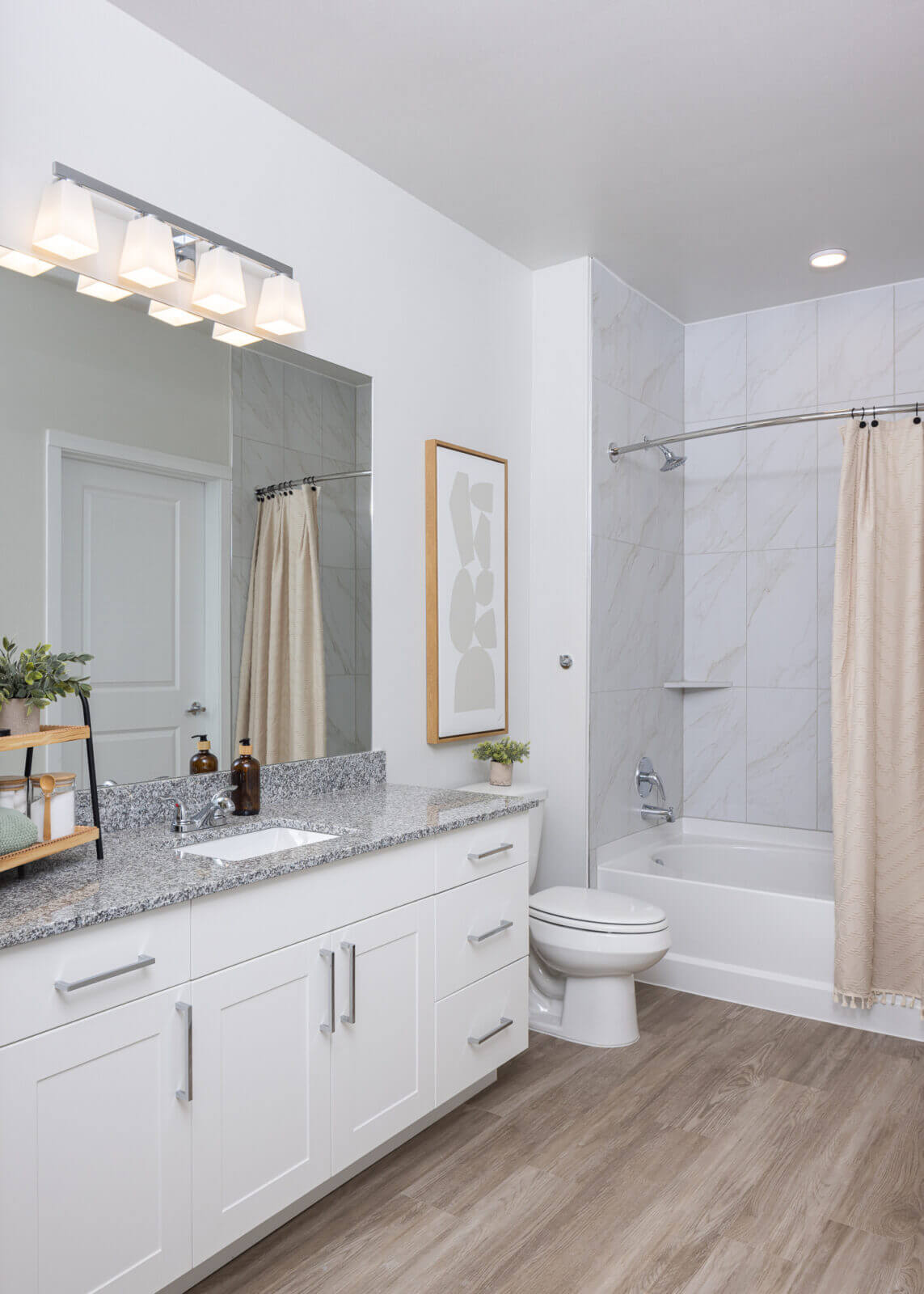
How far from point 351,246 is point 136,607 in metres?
1.33

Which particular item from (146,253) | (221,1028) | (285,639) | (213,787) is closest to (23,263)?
(146,253)

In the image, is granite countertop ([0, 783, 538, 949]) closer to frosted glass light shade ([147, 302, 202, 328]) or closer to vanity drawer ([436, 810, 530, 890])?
vanity drawer ([436, 810, 530, 890])

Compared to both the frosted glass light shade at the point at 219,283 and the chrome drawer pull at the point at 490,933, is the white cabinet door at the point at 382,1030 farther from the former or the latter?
the frosted glass light shade at the point at 219,283

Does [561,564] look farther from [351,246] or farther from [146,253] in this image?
[146,253]

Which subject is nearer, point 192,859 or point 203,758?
point 192,859

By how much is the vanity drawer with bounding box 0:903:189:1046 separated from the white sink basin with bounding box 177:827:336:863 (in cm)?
49

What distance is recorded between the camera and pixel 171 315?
2.22 metres

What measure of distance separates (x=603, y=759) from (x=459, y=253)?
6.26ft

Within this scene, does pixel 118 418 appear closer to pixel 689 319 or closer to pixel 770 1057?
pixel 770 1057

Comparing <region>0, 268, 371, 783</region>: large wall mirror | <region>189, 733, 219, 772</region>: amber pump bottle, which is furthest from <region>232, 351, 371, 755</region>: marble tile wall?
<region>189, 733, 219, 772</region>: amber pump bottle

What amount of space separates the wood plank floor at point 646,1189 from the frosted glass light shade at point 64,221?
2070 mm

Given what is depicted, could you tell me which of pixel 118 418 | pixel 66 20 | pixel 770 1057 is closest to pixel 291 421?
pixel 118 418

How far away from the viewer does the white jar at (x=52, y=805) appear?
1690 millimetres

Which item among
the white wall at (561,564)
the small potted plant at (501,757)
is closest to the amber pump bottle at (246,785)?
the small potted plant at (501,757)
